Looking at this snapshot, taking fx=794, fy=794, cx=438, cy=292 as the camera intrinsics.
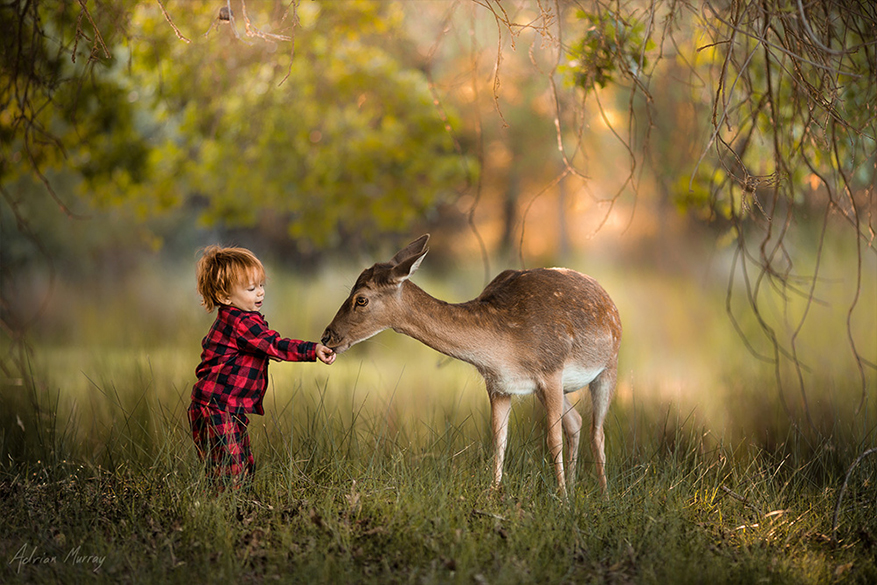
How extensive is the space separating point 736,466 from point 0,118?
7.80m

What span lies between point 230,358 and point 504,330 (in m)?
1.55

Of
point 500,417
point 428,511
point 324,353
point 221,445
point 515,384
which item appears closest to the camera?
point 428,511

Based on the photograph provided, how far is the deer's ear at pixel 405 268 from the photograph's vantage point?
427 centimetres

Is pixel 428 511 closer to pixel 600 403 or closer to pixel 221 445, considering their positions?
pixel 221 445

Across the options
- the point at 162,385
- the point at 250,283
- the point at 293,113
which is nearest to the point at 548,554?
the point at 250,283

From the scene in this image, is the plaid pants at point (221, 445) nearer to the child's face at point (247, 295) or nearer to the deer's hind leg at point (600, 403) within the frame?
the child's face at point (247, 295)

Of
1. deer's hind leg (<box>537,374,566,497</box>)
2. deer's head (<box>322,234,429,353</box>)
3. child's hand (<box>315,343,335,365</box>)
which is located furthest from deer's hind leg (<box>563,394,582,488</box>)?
child's hand (<box>315,343,335,365</box>)

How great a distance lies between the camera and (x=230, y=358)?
4.33 meters

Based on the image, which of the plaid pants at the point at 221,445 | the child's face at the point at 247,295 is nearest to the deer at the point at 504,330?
the child's face at the point at 247,295

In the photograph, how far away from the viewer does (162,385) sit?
8.00 m

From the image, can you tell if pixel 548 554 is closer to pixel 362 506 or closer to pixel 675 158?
pixel 362 506

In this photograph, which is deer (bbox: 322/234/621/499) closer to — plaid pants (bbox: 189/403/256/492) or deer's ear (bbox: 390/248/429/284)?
deer's ear (bbox: 390/248/429/284)

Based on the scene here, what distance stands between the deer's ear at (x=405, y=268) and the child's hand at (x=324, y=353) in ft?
1.75

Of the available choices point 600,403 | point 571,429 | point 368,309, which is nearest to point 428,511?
point 368,309
